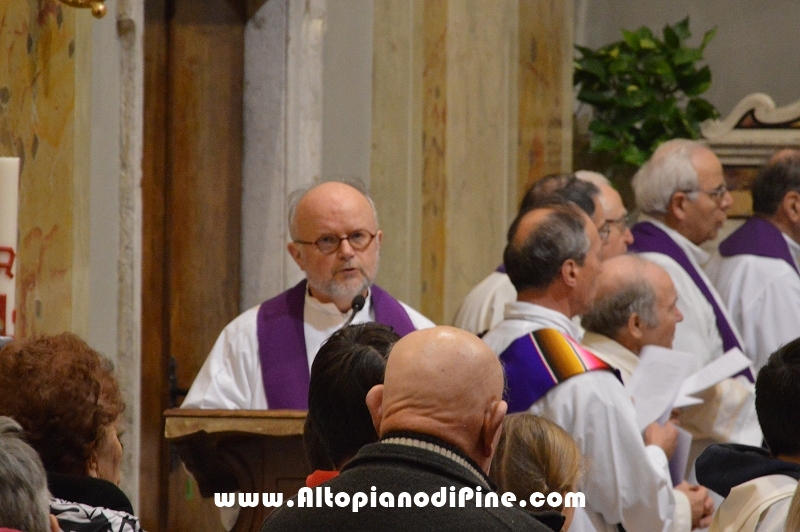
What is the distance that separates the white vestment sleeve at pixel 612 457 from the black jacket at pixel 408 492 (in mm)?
1758

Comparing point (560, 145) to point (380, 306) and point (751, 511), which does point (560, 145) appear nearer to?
point (380, 306)

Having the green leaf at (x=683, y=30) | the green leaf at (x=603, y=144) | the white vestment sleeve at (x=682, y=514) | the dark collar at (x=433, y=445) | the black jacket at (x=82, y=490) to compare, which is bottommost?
the white vestment sleeve at (x=682, y=514)

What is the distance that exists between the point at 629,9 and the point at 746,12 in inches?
32.7

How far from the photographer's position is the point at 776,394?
9.70 feet

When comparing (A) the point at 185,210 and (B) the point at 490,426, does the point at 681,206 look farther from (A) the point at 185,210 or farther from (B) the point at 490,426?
(B) the point at 490,426

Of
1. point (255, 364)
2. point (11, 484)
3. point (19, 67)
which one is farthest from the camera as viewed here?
point (255, 364)

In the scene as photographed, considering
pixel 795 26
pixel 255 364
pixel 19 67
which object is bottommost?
pixel 255 364

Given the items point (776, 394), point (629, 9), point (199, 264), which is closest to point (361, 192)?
point (199, 264)

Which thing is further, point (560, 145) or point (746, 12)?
point (746, 12)

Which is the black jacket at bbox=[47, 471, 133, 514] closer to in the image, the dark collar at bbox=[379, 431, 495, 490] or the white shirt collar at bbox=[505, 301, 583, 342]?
the dark collar at bbox=[379, 431, 495, 490]

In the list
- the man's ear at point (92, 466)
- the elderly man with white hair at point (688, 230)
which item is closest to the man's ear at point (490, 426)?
the man's ear at point (92, 466)

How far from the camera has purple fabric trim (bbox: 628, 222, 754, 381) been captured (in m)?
6.08

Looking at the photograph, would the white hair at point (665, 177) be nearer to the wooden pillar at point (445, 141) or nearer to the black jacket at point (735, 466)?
the wooden pillar at point (445, 141)

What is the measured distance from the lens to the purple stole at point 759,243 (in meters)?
6.37
